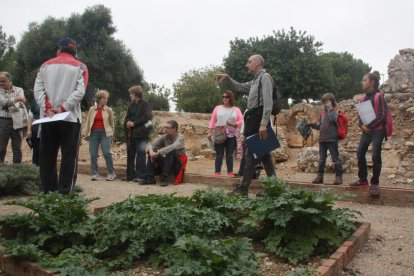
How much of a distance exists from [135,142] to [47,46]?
75.4 feet

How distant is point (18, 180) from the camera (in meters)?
5.93

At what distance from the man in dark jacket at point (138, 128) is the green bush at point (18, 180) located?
6.17 ft

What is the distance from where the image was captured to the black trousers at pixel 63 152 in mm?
4656

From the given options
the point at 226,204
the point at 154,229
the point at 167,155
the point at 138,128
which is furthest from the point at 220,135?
the point at 154,229

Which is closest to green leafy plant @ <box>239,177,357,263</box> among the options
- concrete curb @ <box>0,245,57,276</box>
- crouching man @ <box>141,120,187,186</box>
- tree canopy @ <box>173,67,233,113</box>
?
concrete curb @ <box>0,245,57,276</box>

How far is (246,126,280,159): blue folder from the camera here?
5.46 metres

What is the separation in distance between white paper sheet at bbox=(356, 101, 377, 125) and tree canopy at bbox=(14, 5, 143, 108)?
77.6 ft

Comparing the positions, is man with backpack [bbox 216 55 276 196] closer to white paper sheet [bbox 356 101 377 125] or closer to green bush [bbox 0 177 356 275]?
white paper sheet [bbox 356 101 377 125]

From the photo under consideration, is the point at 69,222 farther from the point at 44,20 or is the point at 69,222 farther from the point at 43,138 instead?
the point at 44,20

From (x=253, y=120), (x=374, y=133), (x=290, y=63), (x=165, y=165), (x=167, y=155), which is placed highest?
(x=290, y=63)

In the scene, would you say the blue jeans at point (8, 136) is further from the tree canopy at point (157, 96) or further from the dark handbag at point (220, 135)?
the tree canopy at point (157, 96)

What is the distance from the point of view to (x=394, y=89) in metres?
8.38

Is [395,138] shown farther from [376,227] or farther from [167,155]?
[376,227]

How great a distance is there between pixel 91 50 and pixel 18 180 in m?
25.1
